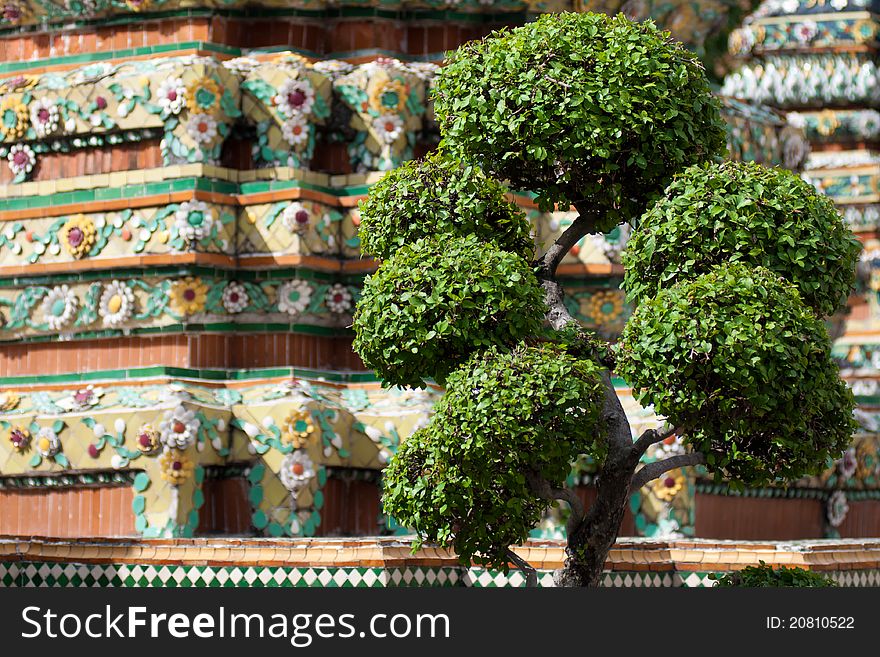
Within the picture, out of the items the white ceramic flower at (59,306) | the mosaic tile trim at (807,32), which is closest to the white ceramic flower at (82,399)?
the white ceramic flower at (59,306)

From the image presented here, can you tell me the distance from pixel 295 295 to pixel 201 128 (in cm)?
164

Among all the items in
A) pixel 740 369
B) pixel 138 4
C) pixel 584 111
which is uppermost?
pixel 138 4

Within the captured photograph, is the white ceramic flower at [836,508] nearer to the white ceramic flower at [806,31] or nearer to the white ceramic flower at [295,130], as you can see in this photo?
the white ceramic flower at [295,130]

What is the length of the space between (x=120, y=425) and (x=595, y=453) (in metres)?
5.45

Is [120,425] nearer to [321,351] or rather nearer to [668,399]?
[321,351]

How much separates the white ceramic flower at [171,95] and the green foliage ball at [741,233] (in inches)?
226

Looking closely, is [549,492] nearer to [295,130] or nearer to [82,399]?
[82,399]

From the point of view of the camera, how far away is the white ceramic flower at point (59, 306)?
15469 millimetres

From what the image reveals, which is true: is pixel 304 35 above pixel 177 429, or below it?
above

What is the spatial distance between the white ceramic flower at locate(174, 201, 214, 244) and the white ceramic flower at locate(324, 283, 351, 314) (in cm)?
116

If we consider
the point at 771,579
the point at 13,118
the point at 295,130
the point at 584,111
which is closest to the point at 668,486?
the point at 771,579

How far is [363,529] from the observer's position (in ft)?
49.3

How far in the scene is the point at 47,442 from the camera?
14961mm

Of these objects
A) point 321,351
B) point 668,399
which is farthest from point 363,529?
point 668,399
